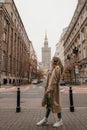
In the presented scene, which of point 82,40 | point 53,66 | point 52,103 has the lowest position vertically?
point 52,103

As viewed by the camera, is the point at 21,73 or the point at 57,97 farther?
the point at 21,73

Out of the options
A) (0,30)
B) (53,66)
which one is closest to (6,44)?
(0,30)

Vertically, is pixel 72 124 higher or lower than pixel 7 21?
lower

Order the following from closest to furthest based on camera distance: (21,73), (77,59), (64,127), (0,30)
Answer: (64,127) → (0,30) → (77,59) → (21,73)

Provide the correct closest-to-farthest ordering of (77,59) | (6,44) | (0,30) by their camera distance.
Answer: (0,30)
(6,44)
(77,59)

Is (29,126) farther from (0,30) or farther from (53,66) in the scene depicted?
(0,30)

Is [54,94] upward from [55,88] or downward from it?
downward

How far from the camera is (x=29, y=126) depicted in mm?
5715

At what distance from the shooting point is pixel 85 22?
4441cm

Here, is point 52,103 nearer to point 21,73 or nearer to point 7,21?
point 7,21

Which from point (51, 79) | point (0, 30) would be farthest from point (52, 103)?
point (0, 30)

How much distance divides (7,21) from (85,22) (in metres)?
17.7

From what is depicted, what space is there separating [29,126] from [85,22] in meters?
41.6

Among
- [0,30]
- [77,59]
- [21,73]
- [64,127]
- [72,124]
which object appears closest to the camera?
[64,127]
